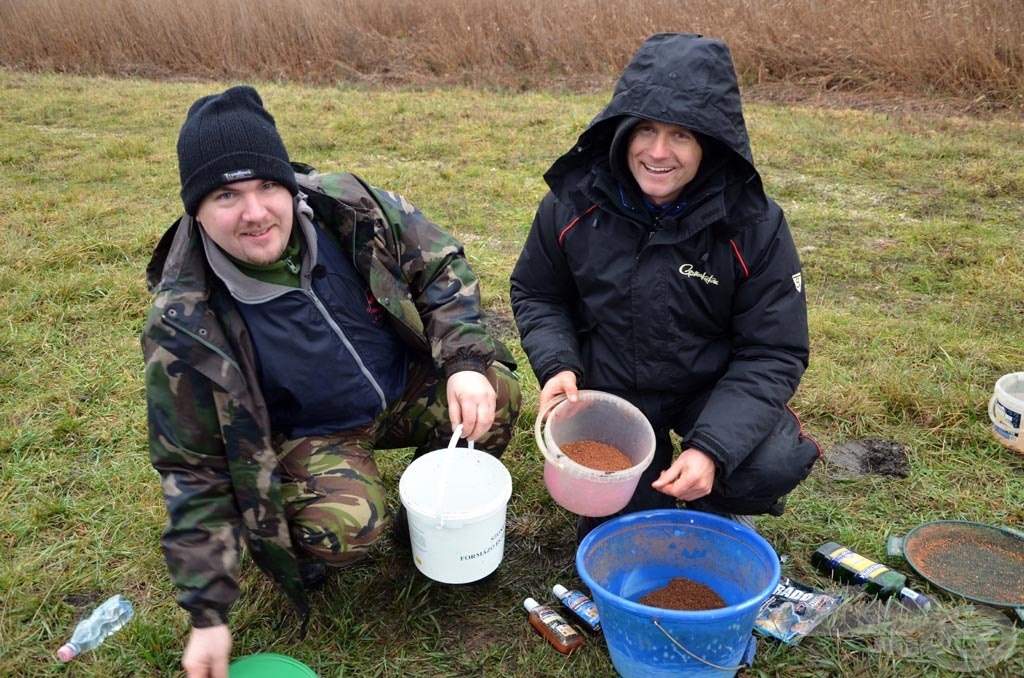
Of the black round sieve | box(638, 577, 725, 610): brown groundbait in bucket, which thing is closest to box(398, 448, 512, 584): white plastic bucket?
box(638, 577, 725, 610): brown groundbait in bucket

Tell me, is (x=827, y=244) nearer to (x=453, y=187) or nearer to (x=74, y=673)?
(x=453, y=187)

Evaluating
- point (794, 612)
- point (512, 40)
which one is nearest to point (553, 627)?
point (794, 612)

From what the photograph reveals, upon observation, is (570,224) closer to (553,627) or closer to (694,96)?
(694,96)

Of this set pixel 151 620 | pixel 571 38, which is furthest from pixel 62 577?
pixel 571 38

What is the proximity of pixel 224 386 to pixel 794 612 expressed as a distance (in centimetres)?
143

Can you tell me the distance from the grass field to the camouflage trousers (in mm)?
258

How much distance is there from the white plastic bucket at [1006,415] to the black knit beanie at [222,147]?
2.27 metres

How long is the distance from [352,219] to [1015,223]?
3979mm

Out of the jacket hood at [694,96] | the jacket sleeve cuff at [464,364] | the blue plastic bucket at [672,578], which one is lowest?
the blue plastic bucket at [672,578]

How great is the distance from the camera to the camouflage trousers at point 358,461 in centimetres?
200

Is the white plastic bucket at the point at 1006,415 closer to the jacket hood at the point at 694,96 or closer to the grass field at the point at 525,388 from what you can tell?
the grass field at the point at 525,388

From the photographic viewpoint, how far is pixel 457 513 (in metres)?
1.92

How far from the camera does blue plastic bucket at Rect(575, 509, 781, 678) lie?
1.66m

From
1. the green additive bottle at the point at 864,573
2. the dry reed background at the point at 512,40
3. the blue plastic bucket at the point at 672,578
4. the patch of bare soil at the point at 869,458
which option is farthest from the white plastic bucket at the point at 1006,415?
the dry reed background at the point at 512,40
